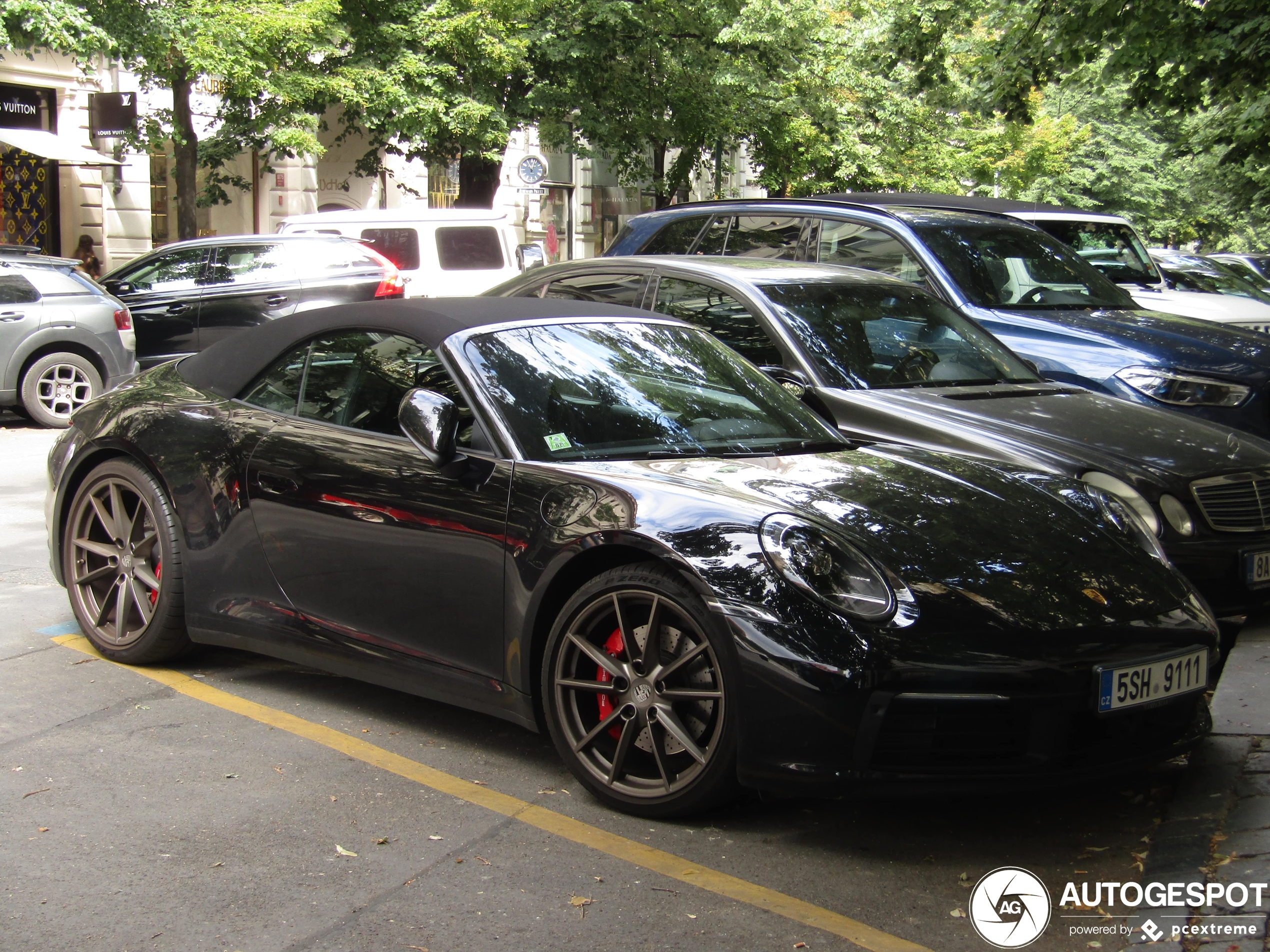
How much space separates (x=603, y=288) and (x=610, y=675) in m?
3.84

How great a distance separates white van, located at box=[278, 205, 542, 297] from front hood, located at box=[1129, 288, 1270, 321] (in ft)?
28.7

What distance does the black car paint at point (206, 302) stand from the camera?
15.1 m

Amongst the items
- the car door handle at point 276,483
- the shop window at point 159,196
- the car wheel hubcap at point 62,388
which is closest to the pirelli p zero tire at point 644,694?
the car door handle at point 276,483

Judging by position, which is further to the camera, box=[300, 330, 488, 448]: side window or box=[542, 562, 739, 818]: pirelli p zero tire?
box=[300, 330, 488, 448]: side window

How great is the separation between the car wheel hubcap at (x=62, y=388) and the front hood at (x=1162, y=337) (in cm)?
912

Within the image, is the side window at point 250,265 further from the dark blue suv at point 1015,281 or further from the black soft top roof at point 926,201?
the black soft top roof at point 926,201

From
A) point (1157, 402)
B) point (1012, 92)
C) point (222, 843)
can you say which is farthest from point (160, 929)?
point (1012, 92)

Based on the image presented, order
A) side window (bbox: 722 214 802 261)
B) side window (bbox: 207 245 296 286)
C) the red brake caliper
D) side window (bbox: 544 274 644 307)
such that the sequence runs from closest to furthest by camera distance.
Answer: the red brake caliper < side window (bbox: 544 274 644 307) < side window (bbox: 722 214 802 261) < side window (bbox: 207 245 296 286)

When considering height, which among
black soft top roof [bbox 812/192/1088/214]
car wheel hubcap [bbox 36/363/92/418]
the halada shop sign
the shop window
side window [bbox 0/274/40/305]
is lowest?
car wheel hubcap [bbox 36/363/92/418]

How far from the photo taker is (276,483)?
4.77 metres

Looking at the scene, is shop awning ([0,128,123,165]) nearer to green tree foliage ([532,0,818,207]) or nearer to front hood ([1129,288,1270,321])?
green tree foliage ([532,0,818,207])

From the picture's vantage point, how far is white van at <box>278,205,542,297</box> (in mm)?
18281

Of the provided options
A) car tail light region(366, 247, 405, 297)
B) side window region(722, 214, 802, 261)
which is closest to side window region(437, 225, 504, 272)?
car tail light region(366, 247, 405, 297)

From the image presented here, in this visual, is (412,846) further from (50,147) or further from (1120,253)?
(50,147)
